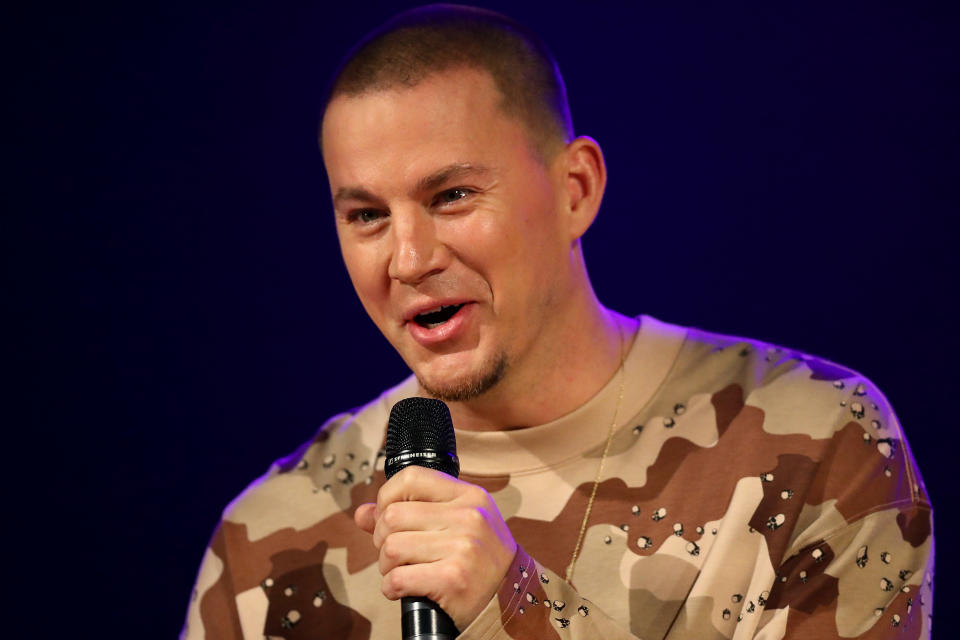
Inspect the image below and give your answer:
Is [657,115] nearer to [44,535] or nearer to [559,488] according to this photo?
[559,488]

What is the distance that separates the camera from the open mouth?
187 cm

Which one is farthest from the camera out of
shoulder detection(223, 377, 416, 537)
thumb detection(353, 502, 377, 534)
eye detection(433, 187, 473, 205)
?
shoulder detection(223, 377, 416, 537)

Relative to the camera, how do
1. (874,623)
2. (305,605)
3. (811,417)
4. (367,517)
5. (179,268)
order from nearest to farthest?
(367,517) → (874,623) → (811,417) → (305,605) → (179,268)

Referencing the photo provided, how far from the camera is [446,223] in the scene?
71.9 inches

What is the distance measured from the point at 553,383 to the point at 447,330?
259 millimetres

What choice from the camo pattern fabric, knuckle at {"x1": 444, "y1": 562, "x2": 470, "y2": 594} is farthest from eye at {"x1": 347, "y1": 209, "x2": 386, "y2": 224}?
knuckle at {"x1": 444, "y1": 562, "x2": 470, "y2": 594}

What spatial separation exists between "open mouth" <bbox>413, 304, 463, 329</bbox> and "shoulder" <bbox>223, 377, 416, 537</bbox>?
0.91 feet

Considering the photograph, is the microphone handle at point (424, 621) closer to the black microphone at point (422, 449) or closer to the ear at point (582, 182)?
the black microphone at point (422, 449)

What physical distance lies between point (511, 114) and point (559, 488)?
644 mm

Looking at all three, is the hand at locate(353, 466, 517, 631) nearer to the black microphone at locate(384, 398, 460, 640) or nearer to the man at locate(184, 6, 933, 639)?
the black microphone at locate(384, 398, 460, 640)

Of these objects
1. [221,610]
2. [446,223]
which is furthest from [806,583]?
[221,610]

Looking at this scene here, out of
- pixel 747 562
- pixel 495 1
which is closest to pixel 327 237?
pixel 495 1

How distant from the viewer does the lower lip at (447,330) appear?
1.84 meters

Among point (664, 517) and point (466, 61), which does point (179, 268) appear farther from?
point (664, 517)
